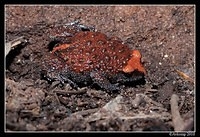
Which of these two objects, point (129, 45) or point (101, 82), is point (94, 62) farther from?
point (129, 45)

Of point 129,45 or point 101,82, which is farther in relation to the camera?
point 129,45

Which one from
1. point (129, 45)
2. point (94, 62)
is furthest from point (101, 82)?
point (129, 45)

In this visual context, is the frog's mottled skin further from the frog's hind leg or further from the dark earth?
the dark earth

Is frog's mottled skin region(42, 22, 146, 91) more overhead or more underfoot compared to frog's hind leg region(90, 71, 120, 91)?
more overhead

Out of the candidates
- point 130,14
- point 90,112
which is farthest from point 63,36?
point 90,112

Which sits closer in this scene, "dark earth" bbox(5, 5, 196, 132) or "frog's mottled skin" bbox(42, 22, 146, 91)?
"dark earth" bbox(5, 5, 196, 132)

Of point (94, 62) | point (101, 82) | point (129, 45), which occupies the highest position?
point (129, 45)

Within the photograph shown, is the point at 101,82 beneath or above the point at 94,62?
beneath

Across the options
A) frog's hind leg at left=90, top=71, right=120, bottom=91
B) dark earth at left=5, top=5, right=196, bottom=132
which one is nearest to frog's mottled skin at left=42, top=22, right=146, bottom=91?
frog's hind leg at left=90, top=71, right=120, bottom=91
